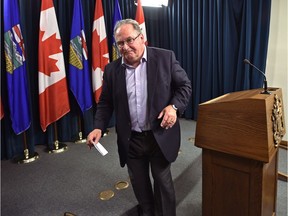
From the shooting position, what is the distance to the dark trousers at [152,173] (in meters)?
1.44

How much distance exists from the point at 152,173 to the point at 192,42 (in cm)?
290

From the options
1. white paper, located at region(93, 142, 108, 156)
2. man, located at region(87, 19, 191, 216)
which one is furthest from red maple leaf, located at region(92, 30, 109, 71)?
white paper, located at region(93, 142, 108, 156)

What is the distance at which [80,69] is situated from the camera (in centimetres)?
308

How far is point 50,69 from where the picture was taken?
2.79 metres

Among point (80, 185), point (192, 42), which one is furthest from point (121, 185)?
point (192, 42)

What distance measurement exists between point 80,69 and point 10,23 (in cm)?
87

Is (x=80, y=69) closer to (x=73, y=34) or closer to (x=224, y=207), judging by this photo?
(x=73, y=34)

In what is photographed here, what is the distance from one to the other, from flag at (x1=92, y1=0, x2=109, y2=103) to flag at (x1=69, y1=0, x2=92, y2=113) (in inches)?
3.9

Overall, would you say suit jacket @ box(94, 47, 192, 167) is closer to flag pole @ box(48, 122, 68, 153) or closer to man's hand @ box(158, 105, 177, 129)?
man's hand @ box(158, 105, 177, 129)

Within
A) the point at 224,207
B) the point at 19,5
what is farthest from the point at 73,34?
the point at 224,207

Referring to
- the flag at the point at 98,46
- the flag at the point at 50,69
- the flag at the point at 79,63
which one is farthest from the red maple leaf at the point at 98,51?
the flag at the point at 50,69

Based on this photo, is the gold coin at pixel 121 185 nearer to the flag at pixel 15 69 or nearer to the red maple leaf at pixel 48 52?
the flag at pixel 15 69

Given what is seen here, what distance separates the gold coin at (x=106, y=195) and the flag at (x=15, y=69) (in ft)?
3.91

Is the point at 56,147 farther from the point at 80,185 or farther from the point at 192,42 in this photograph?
the point at 192,42
